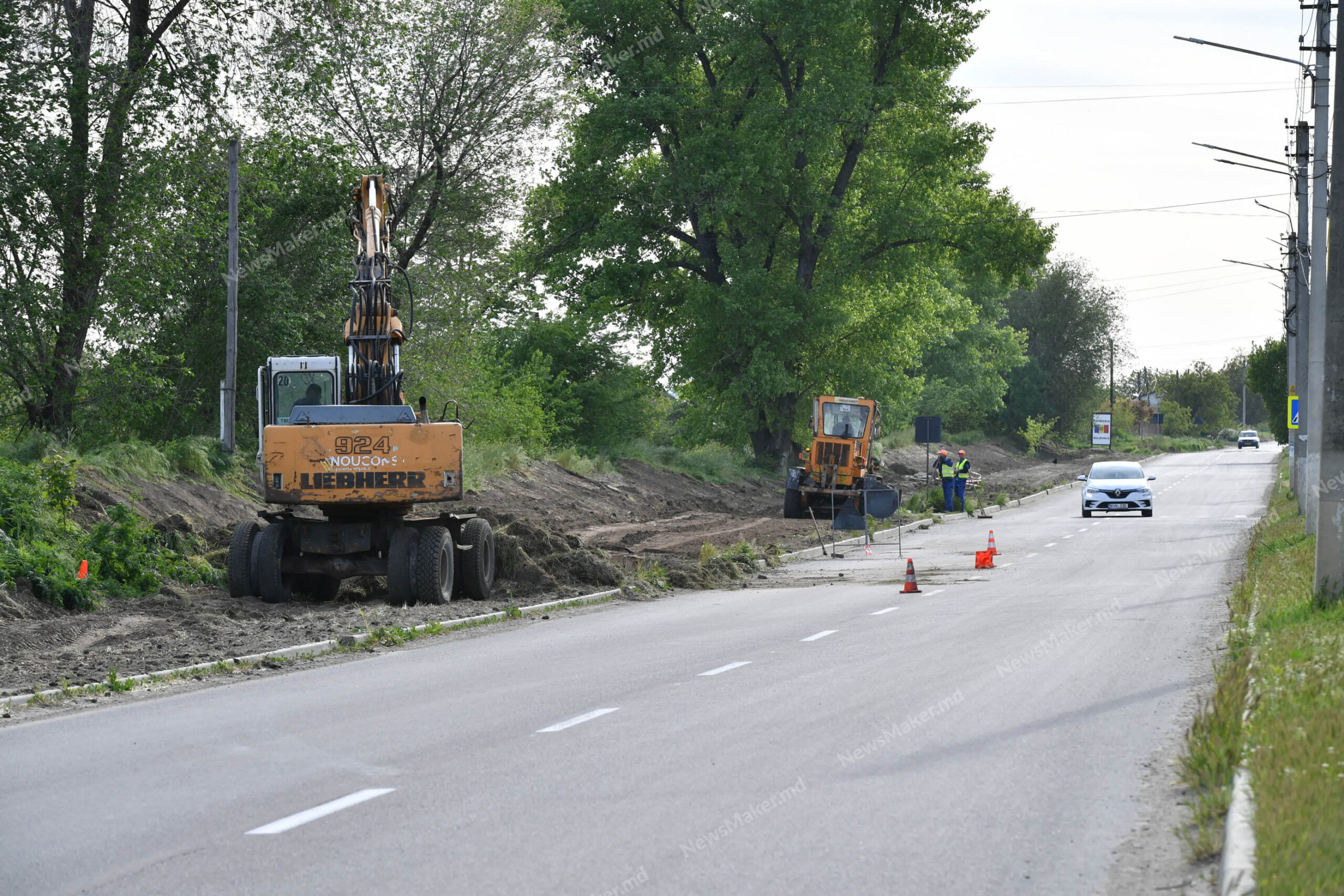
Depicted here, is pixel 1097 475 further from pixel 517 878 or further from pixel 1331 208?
pixel 517 878

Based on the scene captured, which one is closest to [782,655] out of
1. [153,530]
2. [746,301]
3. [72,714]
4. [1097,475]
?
[72,714]

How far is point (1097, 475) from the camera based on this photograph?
140ft

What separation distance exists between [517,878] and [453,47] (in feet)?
112

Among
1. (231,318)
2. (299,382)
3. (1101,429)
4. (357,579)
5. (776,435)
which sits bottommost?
(357,579)

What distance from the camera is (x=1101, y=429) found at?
10844 cm

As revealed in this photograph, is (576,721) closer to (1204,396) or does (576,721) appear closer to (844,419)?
(844,419)

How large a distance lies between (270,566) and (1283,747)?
1429 cm

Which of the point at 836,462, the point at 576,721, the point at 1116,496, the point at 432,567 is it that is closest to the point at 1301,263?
the point at 1116,496

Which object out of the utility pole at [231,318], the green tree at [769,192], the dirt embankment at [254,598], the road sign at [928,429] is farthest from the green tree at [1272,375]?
the utility pole at [231,318]

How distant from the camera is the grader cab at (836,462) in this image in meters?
38.9

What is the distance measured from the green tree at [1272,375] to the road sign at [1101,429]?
415 inches

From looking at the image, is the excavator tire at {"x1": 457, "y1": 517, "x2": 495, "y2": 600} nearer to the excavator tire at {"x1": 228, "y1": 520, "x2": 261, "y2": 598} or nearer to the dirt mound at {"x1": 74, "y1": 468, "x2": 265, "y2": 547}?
the excavator tire at {"x1": 228, "y1": 520, "x2": 261, "y2": 598}

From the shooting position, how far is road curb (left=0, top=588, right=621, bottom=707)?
11891 millimetres

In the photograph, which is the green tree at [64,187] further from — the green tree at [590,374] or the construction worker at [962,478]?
the green tree at [590,374]
